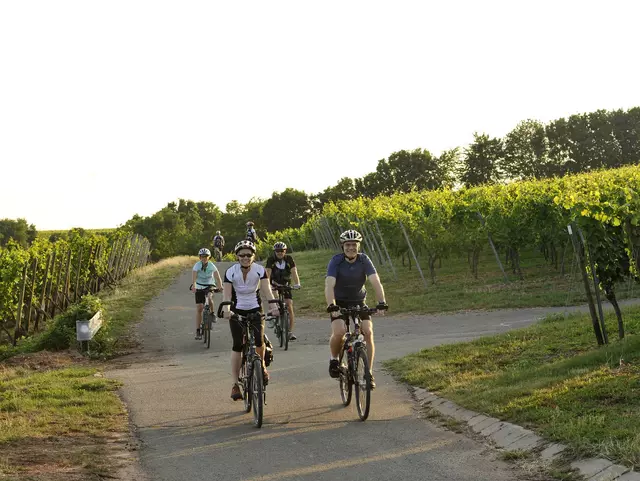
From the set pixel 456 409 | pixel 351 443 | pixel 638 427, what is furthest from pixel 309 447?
pixel 638 427

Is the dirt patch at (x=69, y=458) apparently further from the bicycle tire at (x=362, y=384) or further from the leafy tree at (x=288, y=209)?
the leafy tree at (x=288, y=209)

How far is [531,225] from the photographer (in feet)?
89.0

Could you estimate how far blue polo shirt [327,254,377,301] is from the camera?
9.85 m

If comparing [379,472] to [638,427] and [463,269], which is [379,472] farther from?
[463,269]

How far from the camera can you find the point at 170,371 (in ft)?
47.4

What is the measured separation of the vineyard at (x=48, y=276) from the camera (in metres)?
24.4

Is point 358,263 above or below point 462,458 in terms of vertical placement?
above

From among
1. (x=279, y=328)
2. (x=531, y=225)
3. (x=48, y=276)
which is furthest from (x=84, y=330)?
(x=531, y=225)

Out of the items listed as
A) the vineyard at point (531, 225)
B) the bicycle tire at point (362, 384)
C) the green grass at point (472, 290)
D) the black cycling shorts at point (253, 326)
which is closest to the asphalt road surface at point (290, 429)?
the bicycle tire at point (362, 384)

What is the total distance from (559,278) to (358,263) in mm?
17149

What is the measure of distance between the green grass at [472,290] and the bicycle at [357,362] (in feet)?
37.6

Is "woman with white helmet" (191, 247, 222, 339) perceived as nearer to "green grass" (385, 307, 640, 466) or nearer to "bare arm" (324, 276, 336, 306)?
"green grass" (385, 307, 640, 466)

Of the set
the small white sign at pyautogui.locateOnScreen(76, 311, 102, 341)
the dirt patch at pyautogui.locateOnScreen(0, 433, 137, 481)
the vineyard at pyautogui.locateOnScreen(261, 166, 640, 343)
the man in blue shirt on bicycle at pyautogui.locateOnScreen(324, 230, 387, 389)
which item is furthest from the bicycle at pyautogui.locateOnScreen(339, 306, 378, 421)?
the small white sign at pyautogui.locateOnScreen(76, 311, 102, 341)

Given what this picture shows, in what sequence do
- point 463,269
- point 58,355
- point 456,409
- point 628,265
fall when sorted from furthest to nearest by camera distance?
point 463,269, point 58,355, point 628,265, point 456,409
